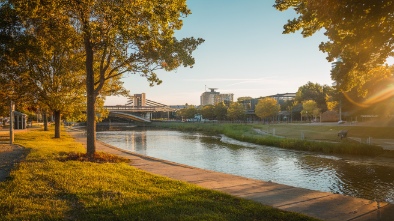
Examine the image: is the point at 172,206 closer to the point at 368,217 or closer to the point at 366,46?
the point at 368,217

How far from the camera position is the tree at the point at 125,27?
13.5 meters

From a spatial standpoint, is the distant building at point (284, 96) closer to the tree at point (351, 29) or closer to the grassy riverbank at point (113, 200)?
the tree at point (351, 29)

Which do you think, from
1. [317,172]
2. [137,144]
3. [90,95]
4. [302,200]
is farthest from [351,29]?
[137,144]

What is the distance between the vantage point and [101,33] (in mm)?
14836

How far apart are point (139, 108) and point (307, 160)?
9898 centimetres

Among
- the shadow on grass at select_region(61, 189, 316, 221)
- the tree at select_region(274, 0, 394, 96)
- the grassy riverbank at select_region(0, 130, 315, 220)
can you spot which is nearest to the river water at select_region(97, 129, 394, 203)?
the tree at select_region(274, 0, 394, 96)

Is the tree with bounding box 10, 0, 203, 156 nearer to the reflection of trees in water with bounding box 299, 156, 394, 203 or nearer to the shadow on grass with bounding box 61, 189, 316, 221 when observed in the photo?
the shadow on grass with bounding box 61, 189, 316, 221

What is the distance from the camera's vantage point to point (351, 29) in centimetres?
902

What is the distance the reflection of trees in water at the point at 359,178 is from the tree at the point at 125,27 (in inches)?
414

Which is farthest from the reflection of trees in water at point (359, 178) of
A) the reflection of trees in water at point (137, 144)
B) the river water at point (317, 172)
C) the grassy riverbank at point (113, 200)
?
the reflection of trees in water at point (137, 144)

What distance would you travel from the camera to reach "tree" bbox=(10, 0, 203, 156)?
44.3 ft

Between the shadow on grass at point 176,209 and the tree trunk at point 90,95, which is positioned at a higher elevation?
the tree trunk at point 90,95

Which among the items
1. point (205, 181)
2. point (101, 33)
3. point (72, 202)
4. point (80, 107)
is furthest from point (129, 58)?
point (80, 107)

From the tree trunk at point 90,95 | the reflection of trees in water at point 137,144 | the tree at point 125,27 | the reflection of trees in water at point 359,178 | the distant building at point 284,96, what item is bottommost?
the reflection of trees in water at point 359,178
